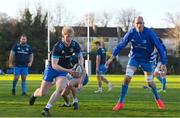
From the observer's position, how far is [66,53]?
1137cm

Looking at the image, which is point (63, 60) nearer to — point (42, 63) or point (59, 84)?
point (59, 84)

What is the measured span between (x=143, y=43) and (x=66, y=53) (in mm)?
2139

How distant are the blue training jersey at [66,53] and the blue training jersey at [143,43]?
137cm

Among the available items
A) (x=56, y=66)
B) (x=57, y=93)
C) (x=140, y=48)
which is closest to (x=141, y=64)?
(x=140, y=48)

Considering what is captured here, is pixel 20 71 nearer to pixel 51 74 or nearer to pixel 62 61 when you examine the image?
pixel 51 74

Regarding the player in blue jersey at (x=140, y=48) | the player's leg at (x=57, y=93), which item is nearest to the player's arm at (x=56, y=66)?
the player's leg at (x=57, y=93)

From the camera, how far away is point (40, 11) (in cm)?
8138

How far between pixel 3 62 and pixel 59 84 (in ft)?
197

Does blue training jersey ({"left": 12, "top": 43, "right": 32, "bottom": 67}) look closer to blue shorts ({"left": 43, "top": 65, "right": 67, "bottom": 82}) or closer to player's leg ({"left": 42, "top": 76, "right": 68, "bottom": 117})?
blue shorts ({"left": 43, "top": 65, "right": 67, "bottom": 82})

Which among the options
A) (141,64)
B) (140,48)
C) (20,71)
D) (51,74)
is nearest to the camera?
Answer: (51,74)

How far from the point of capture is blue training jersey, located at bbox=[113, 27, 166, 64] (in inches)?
489

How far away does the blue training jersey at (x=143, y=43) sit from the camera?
12.4 meters

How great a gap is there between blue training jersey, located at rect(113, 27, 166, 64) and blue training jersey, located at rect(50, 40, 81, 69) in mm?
1372

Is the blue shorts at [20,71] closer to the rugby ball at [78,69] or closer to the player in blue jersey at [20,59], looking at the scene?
the player in blue jersey at [20,59]
